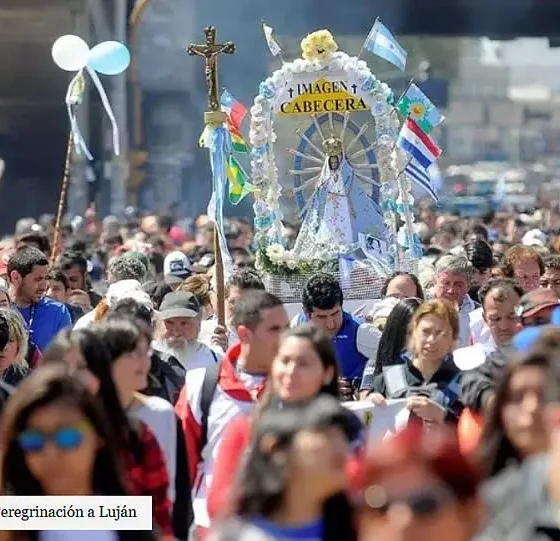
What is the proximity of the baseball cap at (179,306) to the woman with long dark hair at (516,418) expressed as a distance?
3991 millimetres

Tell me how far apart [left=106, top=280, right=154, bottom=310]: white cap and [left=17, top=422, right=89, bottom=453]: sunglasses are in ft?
11.2

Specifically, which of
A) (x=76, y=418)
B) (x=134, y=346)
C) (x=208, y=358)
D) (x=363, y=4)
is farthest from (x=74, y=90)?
(x=363, y=4)

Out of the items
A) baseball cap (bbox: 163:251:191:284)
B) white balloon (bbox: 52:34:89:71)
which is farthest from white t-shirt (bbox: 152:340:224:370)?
white balloon (bbox: 52:34:89:71)

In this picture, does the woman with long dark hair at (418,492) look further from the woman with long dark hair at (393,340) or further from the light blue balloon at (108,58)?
the light blue balloon at (108,58)

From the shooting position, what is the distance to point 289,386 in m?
6.37

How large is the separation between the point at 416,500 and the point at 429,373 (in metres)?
3.55

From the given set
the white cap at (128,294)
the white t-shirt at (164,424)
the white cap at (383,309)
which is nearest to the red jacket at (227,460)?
the white t-shirt at (164,424)

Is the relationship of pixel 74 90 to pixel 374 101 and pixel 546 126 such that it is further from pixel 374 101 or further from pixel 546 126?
pixel 546 126

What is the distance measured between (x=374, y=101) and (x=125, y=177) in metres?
28.7

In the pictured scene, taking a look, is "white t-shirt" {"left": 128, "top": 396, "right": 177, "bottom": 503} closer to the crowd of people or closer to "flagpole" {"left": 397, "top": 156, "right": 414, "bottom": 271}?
the crowd of people

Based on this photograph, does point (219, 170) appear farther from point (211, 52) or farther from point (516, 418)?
point (516, 418)

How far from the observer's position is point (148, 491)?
6199mm

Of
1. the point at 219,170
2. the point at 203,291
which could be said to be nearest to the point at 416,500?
the point at 203,291

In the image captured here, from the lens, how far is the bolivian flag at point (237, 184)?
14062 mm
